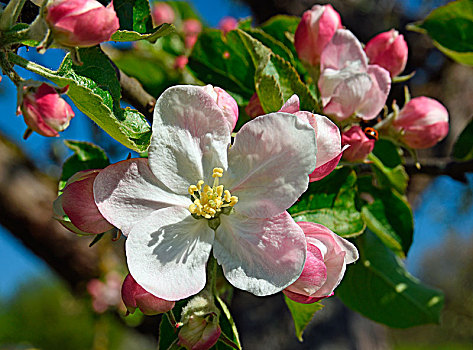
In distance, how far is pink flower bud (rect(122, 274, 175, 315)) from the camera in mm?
502

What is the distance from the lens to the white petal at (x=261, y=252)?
491 millimetres

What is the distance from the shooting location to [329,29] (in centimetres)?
78

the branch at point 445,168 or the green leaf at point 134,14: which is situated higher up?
the green leaf at point 134,14

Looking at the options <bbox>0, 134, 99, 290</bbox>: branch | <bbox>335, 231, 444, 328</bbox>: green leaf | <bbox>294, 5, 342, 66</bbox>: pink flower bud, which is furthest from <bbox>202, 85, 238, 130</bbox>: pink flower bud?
<bbox>0, 134, 99, 290</bbox>: branch

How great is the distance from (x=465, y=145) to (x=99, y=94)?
0.80m

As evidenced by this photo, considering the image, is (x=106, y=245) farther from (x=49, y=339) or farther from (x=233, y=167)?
(x=49, y=339)

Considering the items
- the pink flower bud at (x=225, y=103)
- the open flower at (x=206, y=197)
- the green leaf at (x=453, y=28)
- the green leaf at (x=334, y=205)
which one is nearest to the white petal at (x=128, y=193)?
the open flower at (x=206, y=197)

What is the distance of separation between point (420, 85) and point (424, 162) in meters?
1.60

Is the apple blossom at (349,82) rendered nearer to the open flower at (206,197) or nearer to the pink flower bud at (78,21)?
the open flower at (206,197)

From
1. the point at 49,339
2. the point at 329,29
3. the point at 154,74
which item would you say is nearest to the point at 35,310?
the point at 49,339

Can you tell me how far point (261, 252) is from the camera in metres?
0.52

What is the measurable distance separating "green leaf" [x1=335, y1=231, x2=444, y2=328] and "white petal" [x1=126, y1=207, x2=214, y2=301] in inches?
20.3

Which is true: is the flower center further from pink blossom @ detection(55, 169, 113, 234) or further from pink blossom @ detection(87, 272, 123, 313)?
pink blossom @ detection(87, 272, 123, 313)

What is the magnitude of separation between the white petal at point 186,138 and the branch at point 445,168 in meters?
0.66
